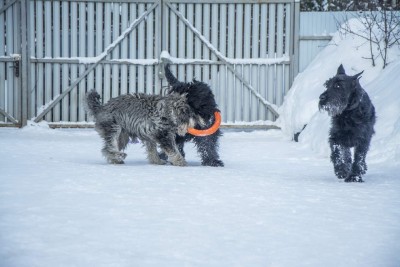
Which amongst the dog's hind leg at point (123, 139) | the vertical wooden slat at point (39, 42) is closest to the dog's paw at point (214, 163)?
the dog's hind leg at point (123, 139)

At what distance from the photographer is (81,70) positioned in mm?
13805

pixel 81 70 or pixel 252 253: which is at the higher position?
pixel 81 70

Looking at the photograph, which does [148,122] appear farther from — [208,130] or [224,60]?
[224,60]

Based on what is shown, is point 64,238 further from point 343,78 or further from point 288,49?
point 288,49

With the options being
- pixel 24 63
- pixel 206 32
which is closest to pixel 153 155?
pixel 206 32

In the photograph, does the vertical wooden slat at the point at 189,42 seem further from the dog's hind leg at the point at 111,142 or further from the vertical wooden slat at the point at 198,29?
the dog's hind leg at the point at 111,142

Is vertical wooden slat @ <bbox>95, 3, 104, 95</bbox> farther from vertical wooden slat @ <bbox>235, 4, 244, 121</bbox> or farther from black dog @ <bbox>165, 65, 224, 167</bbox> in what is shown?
black dog @ <bbox>165, 65, 224, 167</bbox>

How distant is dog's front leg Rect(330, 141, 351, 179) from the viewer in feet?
23.1

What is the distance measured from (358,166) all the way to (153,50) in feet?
25.7

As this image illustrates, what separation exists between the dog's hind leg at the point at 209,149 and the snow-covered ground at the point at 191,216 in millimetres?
290

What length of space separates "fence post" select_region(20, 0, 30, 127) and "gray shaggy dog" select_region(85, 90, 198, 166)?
6290 millimetres

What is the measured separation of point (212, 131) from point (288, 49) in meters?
6.64

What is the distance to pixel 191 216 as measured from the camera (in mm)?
4477

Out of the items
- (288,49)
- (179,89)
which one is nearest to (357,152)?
(179,89)
